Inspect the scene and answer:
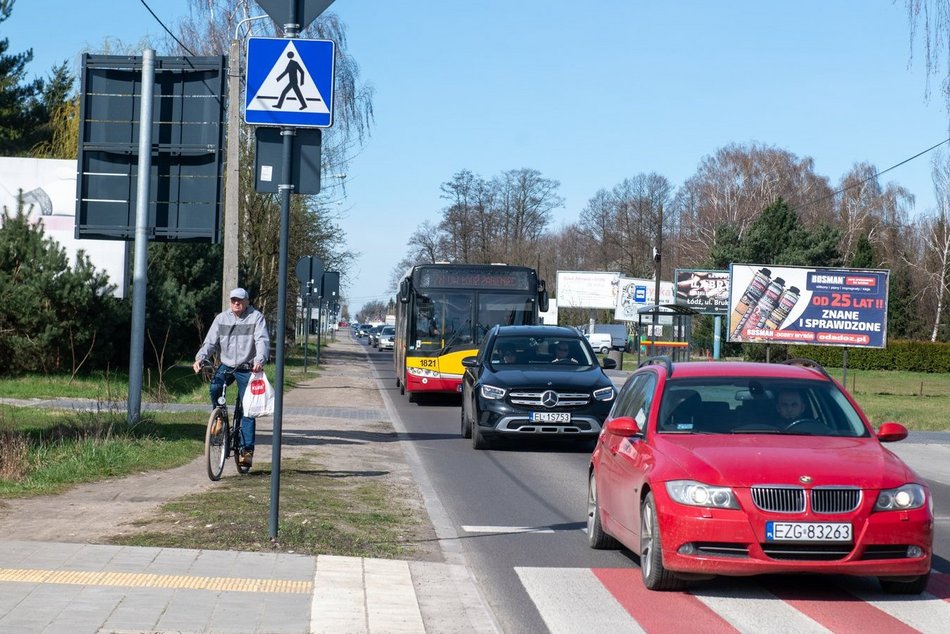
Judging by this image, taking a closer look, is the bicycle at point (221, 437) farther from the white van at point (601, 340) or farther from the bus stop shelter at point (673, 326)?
the white van at point (601, 340)

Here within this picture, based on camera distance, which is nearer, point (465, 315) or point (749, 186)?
point (465, 315)

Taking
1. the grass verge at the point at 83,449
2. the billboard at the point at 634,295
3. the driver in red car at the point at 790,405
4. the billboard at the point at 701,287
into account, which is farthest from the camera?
the billboard at the point at 634,295

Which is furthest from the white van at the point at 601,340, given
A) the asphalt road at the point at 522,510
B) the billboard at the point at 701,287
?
the asphalt road at the point at 522,510

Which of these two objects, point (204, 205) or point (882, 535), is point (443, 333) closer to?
point (204, 205)

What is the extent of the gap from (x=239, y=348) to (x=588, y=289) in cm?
7966

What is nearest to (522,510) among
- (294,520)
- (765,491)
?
(294,520)

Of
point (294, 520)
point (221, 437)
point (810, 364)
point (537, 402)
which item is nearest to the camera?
point (294, 520)

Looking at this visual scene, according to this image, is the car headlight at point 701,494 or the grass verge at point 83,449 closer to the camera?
the car headlight at point 701,494

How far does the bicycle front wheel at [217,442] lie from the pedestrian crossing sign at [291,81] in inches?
158

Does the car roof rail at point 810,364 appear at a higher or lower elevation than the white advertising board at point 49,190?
lower

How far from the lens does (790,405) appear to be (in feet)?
27.7

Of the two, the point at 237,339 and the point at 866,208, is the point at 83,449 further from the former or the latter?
the point at 866,208

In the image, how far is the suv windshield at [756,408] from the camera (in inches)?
324

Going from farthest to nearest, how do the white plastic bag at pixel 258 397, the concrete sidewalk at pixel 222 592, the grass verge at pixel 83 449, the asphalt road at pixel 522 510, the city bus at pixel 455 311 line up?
the city bus at pixel 455 311 < the white plastic bag at pixel 258 397 < the grass verge at pixel 83 449 < the asphalt road at pixel 522 510 < the concrete sidewalk at pixel 222 592
